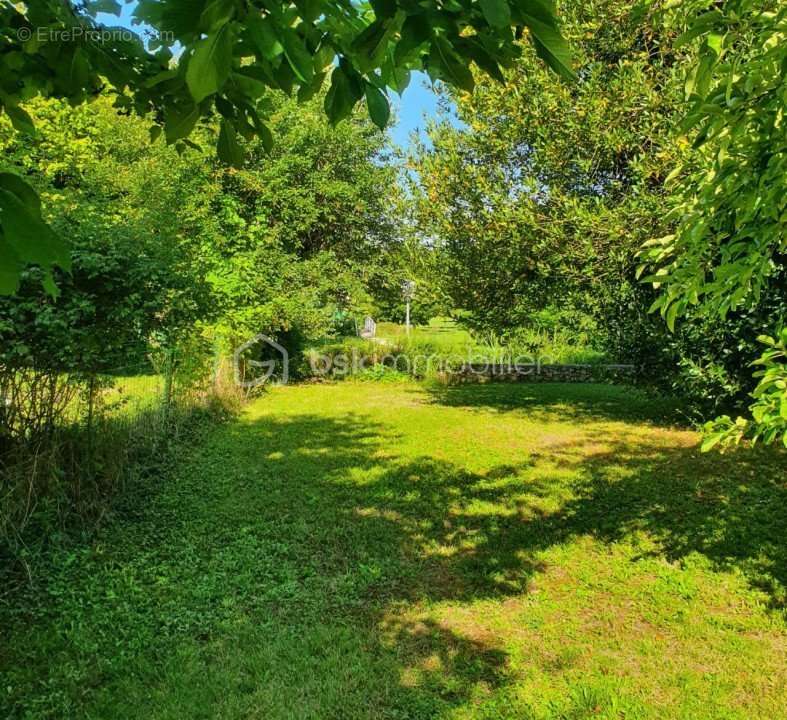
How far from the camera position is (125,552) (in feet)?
15.6

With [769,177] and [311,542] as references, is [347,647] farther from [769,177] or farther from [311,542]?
[769,177]

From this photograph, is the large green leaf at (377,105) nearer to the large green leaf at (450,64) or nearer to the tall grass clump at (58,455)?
the large green leaf at (450,64)

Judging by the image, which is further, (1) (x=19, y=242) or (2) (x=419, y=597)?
(2) (x=419, y=597)

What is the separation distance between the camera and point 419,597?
166 inches

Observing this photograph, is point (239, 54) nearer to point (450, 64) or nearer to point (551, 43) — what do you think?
point (450, 64)

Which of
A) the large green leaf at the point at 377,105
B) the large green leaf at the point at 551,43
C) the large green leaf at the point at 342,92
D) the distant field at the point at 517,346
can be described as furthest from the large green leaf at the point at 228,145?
the distant field at the point at 517,346

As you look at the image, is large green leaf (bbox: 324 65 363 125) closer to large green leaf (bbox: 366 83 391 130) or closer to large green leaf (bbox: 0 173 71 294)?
large green leaf (bbox: 366 83 391 130)

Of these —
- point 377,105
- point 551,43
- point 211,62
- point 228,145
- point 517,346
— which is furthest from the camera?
point 517,346

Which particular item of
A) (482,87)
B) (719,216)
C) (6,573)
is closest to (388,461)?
(6,573)

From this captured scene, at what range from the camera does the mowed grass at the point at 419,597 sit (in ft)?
10.2

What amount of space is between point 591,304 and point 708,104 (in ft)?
25.1

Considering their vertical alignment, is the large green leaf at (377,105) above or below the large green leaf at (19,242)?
above

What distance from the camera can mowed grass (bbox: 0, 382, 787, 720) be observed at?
3098mm

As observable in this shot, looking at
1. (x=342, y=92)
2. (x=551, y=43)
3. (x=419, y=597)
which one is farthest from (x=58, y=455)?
(x=551, y=43)
